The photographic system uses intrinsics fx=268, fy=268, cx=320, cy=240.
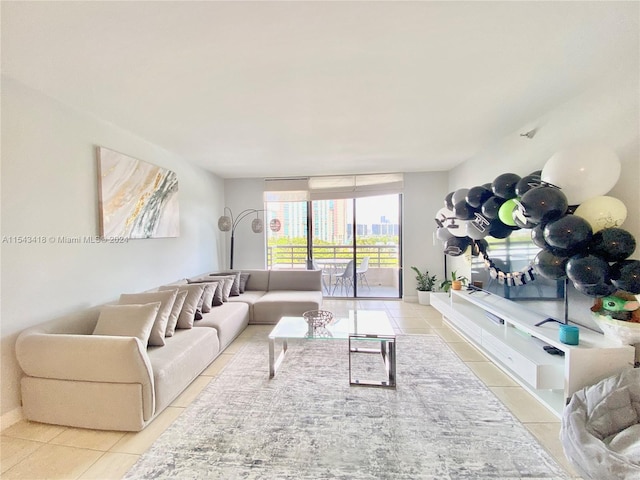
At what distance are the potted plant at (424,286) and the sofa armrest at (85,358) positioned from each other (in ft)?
13.9

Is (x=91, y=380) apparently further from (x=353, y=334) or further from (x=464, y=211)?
(x=464, y=211)

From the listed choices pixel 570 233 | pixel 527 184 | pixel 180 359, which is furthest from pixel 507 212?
pixel 180 359

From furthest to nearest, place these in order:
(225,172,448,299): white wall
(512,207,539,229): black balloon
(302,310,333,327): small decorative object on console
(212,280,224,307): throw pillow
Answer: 1. (225,172,448,299): white wall
2. (212,280,224,307): throw pillow
3. (302,310,333,327): small decorative object on console
4. (512,207,539,229): black balloon

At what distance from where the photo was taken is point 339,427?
1786 millimetres

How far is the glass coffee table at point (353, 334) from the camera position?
2305mm

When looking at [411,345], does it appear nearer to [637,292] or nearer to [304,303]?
[304,303]

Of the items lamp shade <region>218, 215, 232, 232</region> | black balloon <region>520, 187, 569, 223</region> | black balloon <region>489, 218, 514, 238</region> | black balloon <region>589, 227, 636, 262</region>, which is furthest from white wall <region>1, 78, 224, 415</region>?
black balloon <region>589, 227, 636, 262</region>

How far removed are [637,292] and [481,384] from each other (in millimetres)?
1271

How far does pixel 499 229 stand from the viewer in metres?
2.56

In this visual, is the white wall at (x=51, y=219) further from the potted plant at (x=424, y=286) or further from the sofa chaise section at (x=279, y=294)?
the potted plant at (x=424, y=286)

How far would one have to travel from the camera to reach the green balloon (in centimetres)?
220

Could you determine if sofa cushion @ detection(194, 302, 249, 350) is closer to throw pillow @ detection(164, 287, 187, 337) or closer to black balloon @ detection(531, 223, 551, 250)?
throw pillow @ detection(164, 287, 187, 337)

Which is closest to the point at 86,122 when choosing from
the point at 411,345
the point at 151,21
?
the point at 151,21

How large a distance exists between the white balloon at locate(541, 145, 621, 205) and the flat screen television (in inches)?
25.5
